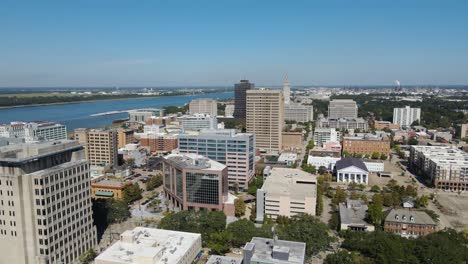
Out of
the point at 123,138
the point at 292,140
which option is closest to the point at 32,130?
the point at 123,138

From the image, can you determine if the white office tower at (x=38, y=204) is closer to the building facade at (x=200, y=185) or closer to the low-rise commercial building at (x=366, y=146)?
the building facade at (x=200, y=185)

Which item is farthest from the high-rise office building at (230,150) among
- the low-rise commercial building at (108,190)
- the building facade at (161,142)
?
the building facade at (161,142)

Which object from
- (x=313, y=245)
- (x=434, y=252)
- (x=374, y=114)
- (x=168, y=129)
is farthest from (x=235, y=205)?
(x=374, y=114)

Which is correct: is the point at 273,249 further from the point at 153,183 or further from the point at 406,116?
the point at 406,116

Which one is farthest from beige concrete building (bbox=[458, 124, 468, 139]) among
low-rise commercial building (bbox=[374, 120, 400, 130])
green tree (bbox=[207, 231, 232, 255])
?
green tree (bbox=[207, 231, 232, 255])

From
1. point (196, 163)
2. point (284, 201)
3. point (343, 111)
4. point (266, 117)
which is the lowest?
point (284, 201)

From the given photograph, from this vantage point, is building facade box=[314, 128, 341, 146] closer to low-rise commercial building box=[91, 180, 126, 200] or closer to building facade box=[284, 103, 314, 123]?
building facade box=[284, 103, 314, 123]
